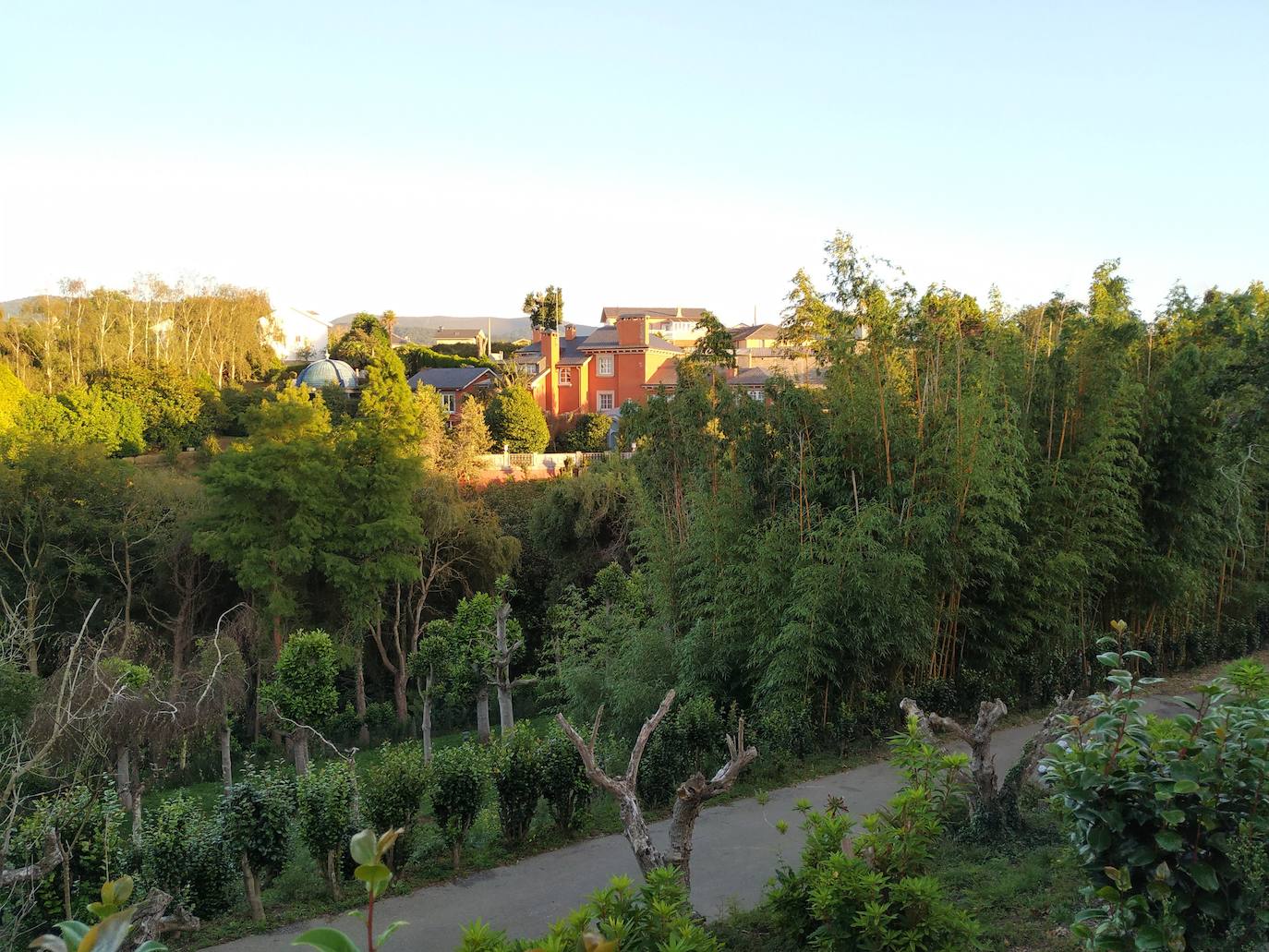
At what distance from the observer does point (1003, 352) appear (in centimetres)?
934

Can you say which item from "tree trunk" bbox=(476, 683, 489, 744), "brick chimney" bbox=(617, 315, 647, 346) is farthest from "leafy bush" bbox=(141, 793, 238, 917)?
"brick chimney" bbox=(617, 315, 647, 346)

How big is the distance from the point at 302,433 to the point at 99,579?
17.1 feet

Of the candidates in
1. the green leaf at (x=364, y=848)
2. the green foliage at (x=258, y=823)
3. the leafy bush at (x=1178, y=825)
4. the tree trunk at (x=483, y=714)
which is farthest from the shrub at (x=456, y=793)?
the tree trunk at (x=483, y=714)

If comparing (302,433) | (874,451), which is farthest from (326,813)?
(302,433)

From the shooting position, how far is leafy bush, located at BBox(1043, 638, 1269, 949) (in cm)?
250

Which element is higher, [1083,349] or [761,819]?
[1083,349]

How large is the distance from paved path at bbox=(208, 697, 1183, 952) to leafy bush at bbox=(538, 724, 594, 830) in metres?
0.25

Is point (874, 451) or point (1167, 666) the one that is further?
point (1167, 666)

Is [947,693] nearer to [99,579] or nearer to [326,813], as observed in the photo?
[326,813]

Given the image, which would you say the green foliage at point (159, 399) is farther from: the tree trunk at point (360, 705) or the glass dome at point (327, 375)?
the tree trunk at point (360, 705)

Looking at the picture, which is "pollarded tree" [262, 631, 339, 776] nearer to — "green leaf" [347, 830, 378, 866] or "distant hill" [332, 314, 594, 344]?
"green leaf" [347, 830, 378, 866]

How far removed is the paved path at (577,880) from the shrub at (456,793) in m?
0.30

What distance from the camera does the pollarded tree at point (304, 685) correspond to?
881 centimetres

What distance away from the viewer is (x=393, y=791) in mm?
5605
